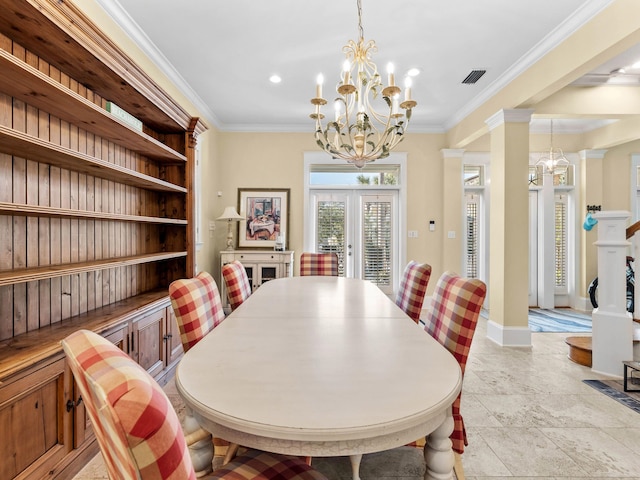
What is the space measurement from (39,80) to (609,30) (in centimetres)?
336

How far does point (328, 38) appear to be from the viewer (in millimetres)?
2768

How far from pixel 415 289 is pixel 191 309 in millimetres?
1427

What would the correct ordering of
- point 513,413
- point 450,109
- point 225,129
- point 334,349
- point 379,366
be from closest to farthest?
1. point 379,366
2. point 334,349
3. point 513,413
4. point 450,109
5. point 225,129

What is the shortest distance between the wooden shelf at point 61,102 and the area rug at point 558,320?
15.5 feet

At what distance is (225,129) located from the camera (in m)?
5.07

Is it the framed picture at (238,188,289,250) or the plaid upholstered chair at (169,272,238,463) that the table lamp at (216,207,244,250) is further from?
the plaid upholstered chair at (169,272,238,463)

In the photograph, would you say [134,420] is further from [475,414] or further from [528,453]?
[475,414]

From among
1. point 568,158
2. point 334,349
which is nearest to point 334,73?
point 334,349

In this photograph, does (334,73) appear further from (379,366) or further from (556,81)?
(379,366)

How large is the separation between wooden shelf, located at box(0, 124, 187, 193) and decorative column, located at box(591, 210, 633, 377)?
3719 millimetres

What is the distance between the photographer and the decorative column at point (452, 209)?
509 cm

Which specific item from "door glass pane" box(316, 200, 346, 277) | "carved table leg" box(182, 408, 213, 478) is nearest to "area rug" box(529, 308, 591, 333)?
"door glass pane" box(316, 200, 346, 277)

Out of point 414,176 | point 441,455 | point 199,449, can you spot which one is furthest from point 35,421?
point 414,176

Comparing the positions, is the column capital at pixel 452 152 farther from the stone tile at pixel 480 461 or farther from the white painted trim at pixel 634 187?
the stone tile at pixel 480 461
